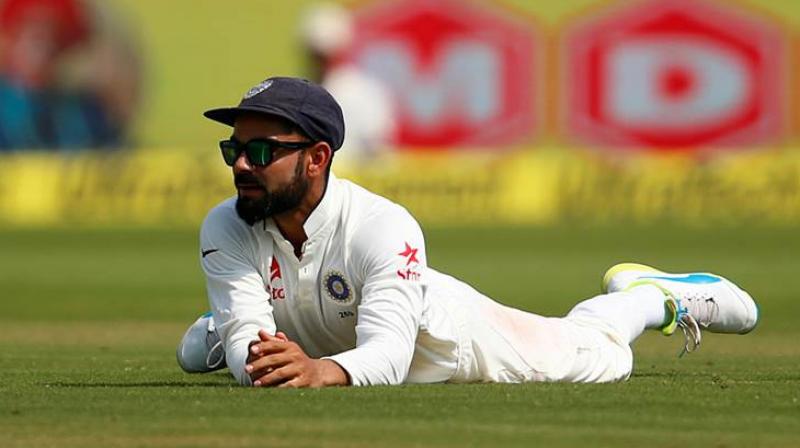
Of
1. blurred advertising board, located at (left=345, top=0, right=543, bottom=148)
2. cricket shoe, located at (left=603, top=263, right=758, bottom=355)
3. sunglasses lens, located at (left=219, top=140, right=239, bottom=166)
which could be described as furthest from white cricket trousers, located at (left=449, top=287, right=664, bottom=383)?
blurred advertising board, located at (left=345, top=0, right=543, bottom=148)

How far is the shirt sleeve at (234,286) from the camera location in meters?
6.33

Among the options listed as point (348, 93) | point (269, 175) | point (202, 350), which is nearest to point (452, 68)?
point (348, 93)

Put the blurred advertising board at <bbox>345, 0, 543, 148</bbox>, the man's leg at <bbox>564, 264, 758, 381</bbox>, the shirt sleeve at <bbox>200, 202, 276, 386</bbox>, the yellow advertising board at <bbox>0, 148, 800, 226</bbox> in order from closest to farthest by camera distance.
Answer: the shirt sleeve at <bbox>200, 202, 276, 386</bbox>, the man's leg at <bbox>564, 264, 758, 381</bbox>, the yellow advertising board at <bbox>0, 148, 800, 226</bbox>, the blurred advertising board at <bbox>345, 0, 543, 148</bbox>

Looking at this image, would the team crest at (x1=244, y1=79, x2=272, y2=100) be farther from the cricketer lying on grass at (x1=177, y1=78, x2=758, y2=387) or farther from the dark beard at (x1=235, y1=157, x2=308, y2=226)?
the dark beard at (x1=235, y1=157, x2=308, y2=226)

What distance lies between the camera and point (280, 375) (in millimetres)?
6066

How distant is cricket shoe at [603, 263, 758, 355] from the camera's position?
23.9 ft

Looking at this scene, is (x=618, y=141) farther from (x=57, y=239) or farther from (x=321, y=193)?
(x=321, y=193)

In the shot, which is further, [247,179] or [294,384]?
[247,179]

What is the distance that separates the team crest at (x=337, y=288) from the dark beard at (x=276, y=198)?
0.27 m

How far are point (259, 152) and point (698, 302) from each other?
2012 millimetres

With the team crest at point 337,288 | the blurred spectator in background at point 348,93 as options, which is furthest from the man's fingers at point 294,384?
the blurred spectator in background at point 348,93

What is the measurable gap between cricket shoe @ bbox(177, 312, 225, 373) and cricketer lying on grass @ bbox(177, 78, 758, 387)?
0.56 m

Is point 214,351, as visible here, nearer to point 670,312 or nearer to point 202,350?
point 202,350

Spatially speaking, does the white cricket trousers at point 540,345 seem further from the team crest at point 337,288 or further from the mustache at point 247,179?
the mustache at point 247,179
